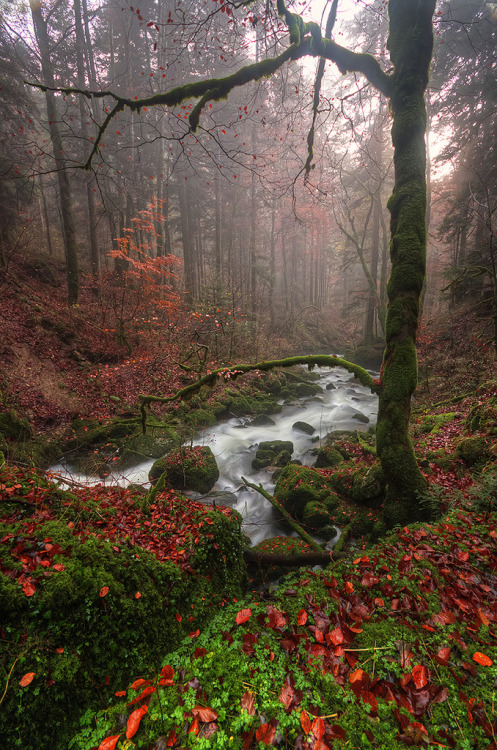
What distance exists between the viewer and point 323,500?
5.83 metres

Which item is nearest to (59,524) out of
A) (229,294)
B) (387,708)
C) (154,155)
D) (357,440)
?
(387,708)

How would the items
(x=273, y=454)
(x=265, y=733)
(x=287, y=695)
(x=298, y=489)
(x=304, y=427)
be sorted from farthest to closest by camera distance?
(x=304, y=427)
(x=273, y=454)
(x=298, y=489)
(x=287, y=695)
(x=265, y=733)

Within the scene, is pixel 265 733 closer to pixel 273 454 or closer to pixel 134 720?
pixel 134 720

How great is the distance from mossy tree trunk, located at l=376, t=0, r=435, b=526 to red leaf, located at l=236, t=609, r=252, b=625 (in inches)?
106

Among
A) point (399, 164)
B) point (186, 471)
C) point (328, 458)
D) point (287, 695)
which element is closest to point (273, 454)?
point (328, 458)

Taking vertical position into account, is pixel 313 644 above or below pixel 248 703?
below

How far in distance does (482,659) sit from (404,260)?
171 inches

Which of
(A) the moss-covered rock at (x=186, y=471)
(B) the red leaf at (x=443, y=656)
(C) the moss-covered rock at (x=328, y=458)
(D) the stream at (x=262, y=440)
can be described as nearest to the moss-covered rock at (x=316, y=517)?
(D) the stream at (x=262, y=440)

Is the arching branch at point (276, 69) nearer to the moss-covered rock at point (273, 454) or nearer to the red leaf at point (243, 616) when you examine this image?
the red leaf at point (243, 616)

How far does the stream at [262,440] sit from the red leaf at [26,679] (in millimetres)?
3199

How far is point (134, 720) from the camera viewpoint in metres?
1.83

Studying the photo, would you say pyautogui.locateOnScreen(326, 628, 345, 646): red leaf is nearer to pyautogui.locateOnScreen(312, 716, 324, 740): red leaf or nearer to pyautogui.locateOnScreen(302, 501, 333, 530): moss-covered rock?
pyautogui.locateOnScreen(312, 716, 324, 740): red leaf

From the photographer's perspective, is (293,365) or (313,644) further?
(293,365)

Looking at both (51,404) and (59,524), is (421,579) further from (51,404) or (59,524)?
(51,404)
